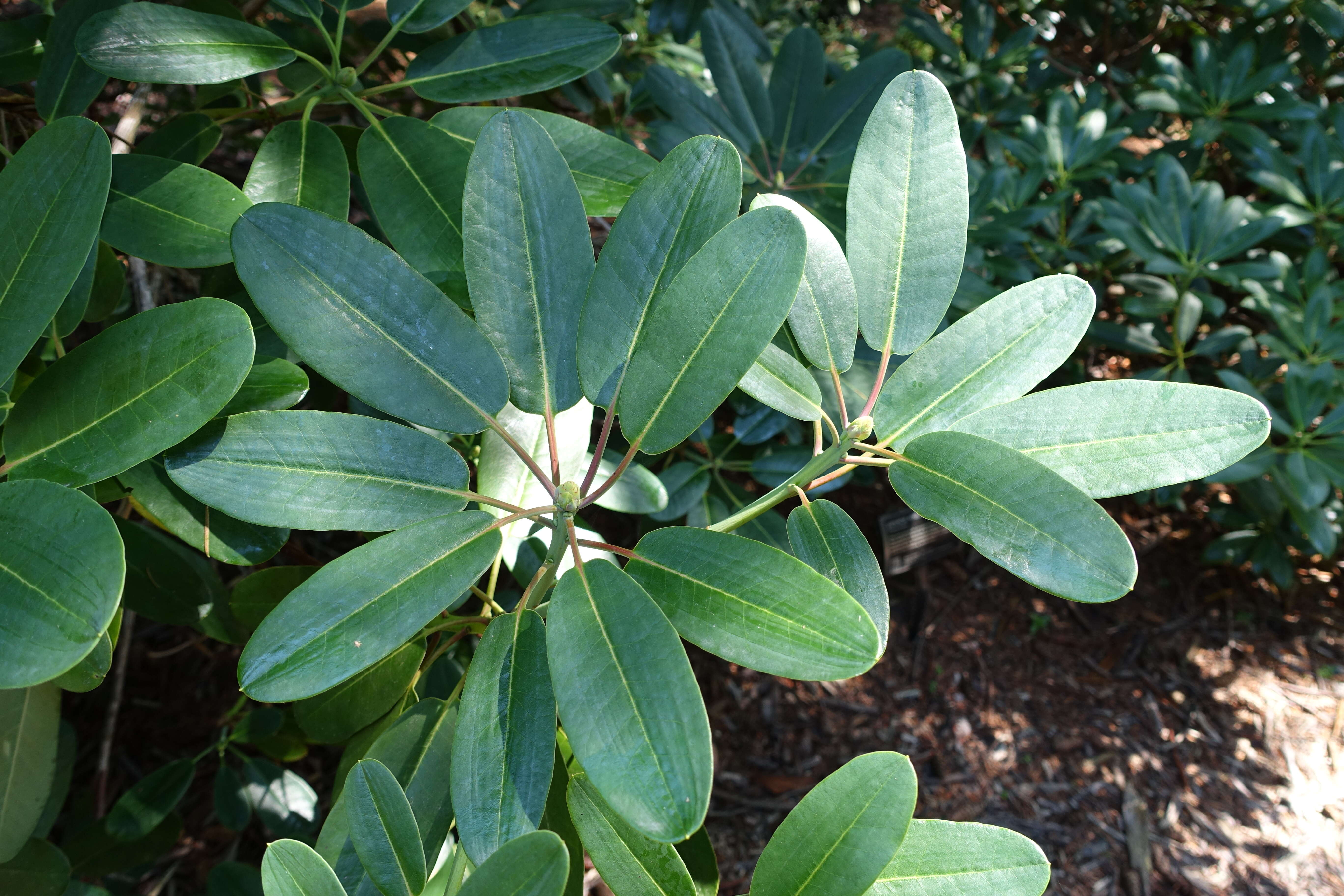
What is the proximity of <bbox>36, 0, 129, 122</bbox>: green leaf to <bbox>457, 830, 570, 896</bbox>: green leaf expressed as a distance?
2.68 feet

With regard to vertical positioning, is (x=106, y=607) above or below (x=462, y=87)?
below

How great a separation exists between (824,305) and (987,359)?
14cm

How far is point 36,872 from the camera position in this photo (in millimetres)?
887

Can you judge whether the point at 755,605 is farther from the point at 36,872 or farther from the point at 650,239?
the point at 36,872

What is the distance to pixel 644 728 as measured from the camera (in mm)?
465

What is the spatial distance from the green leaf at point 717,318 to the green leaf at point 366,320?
13 centimetres

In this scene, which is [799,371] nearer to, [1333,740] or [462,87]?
[462,87]

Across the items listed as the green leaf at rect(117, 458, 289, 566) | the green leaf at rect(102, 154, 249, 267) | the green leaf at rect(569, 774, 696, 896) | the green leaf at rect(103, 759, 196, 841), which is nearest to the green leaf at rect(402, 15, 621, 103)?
the green leaf at rect(102, 154, 249, 267)

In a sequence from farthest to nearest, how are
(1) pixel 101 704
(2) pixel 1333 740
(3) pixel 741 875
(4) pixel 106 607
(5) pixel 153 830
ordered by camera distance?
(2) pixel 1333 740 < (3) pixel 741 875 < (1) pixel 101 704 < (5) pixel 153 830 < (4) pixel 106 607

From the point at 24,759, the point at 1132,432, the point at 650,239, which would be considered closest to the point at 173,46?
the point at 650,239

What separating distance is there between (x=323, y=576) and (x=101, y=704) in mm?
1601

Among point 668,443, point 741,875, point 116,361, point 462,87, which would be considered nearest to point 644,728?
point 668,443

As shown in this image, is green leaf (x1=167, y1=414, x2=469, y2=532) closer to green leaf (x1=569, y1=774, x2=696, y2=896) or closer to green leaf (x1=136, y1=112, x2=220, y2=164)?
green leaf (x1=569, y1=774, x2=696, y2=896)

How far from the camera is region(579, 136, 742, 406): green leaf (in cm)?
58
